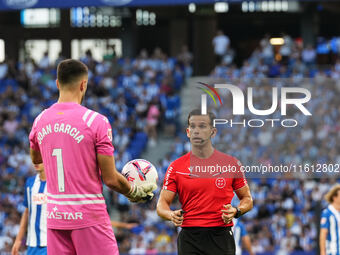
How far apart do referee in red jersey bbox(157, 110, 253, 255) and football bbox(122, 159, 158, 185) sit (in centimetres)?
19

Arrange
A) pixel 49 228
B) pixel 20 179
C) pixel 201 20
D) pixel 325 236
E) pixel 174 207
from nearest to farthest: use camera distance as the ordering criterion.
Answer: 1. pixel 49 228
2. pixel 325 236
3. pixel 174 207
4. pixel 20 179
5. pixel 201 20

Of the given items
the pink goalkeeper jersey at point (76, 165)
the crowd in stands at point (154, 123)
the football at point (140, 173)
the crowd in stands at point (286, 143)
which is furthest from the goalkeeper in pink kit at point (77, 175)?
the crowd in stands at point (154, 123)

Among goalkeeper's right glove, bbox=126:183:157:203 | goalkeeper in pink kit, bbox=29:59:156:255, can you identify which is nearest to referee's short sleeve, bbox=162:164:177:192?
goalkeeper's right glove, bbox=126:183:157:203

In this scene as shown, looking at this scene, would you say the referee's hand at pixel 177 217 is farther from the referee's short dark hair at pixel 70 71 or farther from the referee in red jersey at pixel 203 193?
the referee's short dark hair at pixel 70 71

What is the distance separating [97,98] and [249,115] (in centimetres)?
1589

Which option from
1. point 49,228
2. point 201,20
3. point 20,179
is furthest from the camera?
point 201,20

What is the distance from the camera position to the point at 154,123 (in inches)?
826

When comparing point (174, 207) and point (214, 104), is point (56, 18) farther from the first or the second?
point (214, 104)

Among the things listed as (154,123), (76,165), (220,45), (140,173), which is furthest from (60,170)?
(220,45)

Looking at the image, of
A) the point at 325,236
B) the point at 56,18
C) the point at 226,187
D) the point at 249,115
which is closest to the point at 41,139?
the point at 226,187

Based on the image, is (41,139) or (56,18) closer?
(41,139)

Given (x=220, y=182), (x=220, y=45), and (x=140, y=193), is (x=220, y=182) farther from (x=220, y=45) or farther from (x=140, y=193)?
(x=220, y=45)

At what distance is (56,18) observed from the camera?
28281 millimetres

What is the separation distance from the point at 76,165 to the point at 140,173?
110cm
